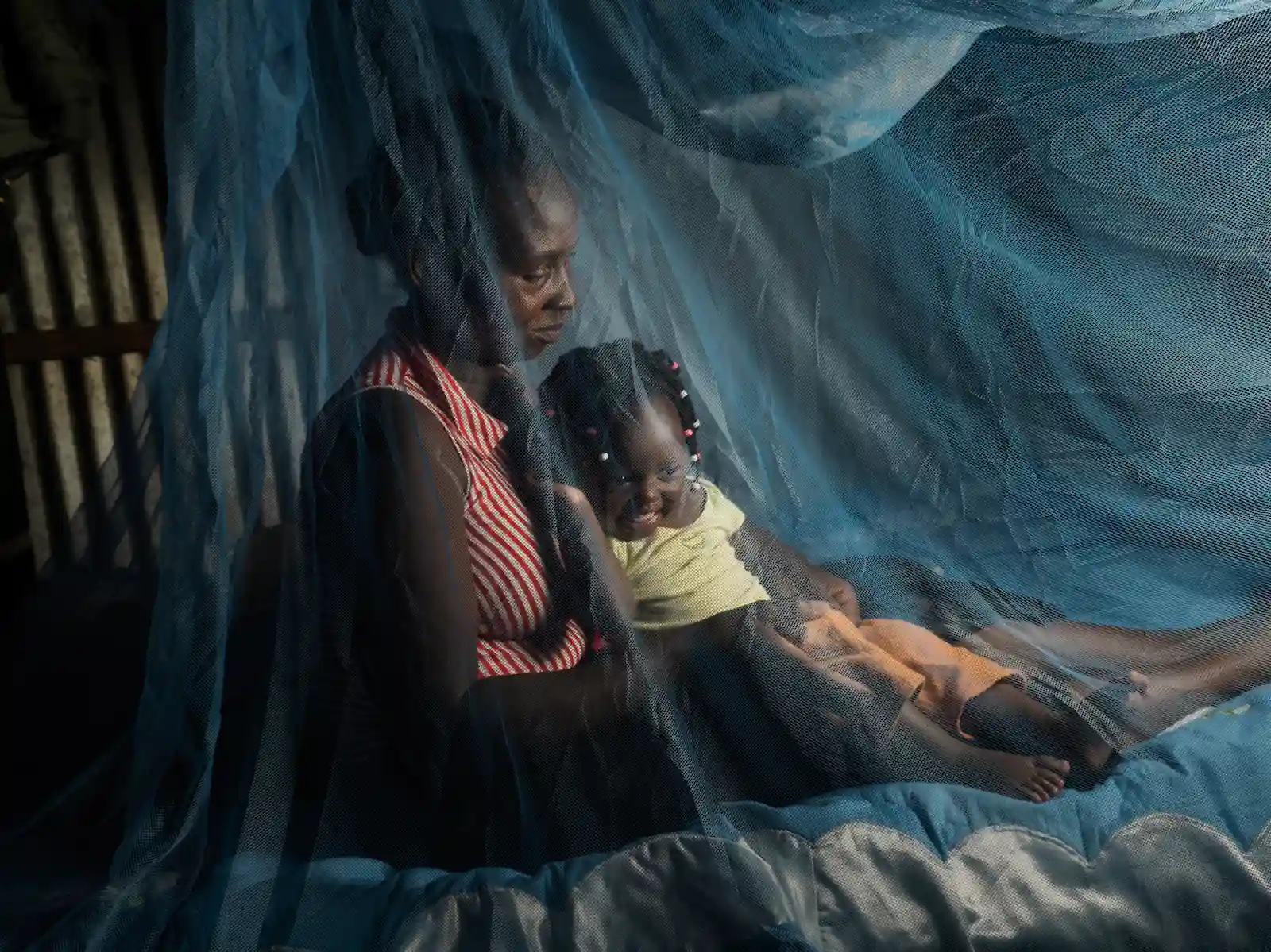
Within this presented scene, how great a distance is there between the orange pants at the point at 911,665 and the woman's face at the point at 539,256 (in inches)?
16.4

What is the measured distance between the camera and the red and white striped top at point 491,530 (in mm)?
1303

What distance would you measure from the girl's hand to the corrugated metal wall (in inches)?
95.2

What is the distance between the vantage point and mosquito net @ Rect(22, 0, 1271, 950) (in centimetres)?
125

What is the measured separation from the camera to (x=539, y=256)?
4.18 ft

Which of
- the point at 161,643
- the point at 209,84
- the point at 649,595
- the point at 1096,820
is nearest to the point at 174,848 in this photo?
the point at 161,643

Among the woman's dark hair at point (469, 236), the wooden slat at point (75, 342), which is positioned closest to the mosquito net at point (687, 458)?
the woman's dark hair at point (469, 236)

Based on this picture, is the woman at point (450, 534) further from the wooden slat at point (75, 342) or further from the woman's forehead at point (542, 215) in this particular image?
the wooden slat at point (75, 342)

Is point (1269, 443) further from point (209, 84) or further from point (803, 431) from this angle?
point (209, 84)

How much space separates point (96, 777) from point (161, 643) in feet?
1.01

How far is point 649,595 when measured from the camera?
140 centimetres

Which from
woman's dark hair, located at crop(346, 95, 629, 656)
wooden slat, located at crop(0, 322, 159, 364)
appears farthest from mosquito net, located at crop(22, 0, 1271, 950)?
wooden slat, located at crop(0, 322, 159, 364)

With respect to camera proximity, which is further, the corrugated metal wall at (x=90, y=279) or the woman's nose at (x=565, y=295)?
the corrugated metal wall at (x=90, y=279)

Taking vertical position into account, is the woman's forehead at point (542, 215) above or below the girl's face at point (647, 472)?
above

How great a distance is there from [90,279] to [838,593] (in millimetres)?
2611
